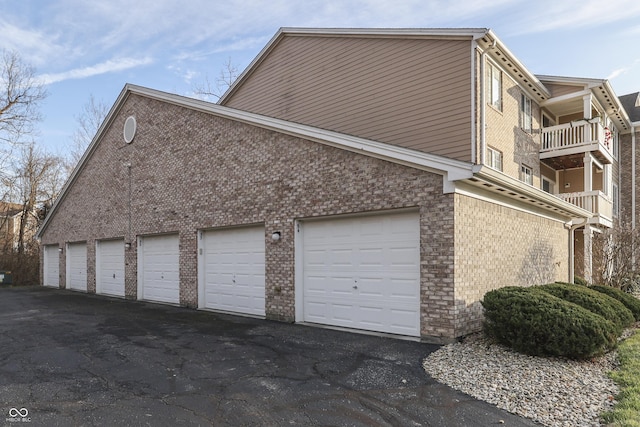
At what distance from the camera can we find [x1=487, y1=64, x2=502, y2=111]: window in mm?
13242

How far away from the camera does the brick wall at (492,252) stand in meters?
7.72

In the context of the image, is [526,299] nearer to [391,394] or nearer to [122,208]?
[391,394]

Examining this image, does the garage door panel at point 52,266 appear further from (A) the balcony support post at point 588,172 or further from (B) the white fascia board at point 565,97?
(A) the balcony support post at point 588,172

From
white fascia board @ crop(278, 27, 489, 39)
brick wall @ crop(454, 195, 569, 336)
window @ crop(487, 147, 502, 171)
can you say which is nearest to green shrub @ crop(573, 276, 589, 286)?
brick wall @ crop(454, 195, 569, 336)

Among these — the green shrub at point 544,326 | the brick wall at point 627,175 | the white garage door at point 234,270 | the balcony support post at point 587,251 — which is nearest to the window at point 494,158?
the balcony support post at point 587,251

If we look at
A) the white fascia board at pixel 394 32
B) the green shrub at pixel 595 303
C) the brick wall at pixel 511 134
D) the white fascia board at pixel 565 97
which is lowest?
the green shrub at pixel 595 303

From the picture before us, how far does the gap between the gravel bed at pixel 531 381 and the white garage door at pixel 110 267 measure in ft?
44.7

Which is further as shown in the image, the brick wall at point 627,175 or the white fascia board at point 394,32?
the brick wall at point 627,175

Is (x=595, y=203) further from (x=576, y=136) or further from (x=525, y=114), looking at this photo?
(x=525, y=114)

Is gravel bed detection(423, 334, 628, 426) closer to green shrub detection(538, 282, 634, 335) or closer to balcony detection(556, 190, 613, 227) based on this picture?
green shrub detection(538, 282, 634, 335)

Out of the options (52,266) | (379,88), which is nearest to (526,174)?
(379,88)

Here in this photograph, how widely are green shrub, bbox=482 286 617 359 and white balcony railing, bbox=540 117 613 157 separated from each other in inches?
458

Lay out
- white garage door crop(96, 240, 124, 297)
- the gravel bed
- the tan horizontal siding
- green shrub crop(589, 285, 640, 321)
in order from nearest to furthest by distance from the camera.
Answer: the gravel bed → green shrub crop(589, 285, 640, 321) → the tan horizontal siding → white garage door crop(96, 240, 124, 297)

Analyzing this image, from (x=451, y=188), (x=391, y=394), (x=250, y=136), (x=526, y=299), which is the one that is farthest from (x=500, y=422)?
(x=250, y=136)
